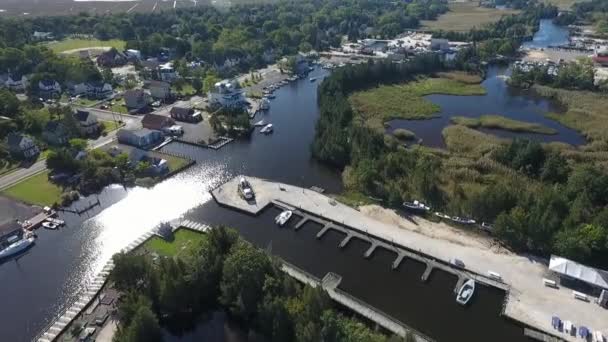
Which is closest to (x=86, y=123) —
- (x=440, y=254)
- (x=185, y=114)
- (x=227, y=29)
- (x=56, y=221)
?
(x=185, y=114)

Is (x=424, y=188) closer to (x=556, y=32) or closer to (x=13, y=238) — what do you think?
(x=13, y=238)

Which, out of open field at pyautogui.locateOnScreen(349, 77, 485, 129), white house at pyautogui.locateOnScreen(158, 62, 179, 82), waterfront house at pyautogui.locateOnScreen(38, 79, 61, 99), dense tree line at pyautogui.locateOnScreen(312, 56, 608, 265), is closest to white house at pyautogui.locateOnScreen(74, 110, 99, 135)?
waterfront house at pyautogui.locateOnScreen(38, 79, 61, 99)

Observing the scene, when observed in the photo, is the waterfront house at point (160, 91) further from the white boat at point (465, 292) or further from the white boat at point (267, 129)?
the white boat at point (465, 292)

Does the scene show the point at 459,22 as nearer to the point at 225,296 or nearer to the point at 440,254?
the point at 440,254

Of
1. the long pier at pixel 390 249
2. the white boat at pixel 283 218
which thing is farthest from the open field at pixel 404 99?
the white boat at pixel 283 218

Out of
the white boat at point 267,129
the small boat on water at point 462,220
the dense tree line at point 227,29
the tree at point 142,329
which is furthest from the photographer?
the dense tree line at point 227,29

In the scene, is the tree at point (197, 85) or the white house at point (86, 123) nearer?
the white house at point (86, 123)

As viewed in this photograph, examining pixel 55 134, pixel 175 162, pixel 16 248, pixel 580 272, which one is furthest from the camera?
pixel 55 134

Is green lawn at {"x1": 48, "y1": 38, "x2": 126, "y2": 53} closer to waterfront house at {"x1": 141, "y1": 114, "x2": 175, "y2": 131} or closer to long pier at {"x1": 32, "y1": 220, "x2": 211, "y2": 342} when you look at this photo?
waterfront house at {"x1": 141, "y1": 114, "x2": 175, "y2": 131}
